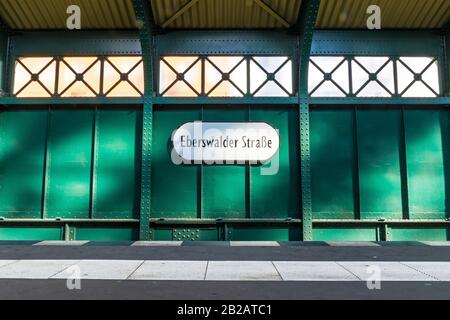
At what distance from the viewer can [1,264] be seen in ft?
16.9

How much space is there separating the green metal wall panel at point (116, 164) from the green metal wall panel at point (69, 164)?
241mm

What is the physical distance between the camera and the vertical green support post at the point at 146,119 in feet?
29.7

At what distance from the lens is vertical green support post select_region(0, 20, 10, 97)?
31.3 feet

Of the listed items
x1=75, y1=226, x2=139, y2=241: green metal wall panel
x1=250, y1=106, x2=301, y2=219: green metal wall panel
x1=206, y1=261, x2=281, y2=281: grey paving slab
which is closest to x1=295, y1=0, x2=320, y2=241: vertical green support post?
x1=250, y1=106, x2=301, y2=219: green metal wall panel

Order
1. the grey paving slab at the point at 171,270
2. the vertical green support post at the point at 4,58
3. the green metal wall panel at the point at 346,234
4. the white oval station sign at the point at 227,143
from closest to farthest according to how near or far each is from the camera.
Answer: the grey paving slab at the point at 171,270 → the green metal wall panel at the point at 346,234 → the white oval station sign at the point at 227,143 → the vertical green support post at the point at 4,58

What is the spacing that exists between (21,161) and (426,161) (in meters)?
9.77

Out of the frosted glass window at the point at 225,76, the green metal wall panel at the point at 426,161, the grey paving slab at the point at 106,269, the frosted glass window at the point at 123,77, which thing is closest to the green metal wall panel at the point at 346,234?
the green metal wall panel at the point at 426,161

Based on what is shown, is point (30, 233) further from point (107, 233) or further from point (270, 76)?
point (270, 76)

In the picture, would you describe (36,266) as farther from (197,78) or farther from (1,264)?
(197,78)

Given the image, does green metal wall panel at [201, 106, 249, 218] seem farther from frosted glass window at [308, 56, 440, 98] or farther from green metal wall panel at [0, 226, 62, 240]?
green metal wall panel at [0, 226, 62, 240]

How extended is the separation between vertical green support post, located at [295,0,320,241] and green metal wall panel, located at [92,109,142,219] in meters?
3.92

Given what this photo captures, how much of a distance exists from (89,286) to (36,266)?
159cm

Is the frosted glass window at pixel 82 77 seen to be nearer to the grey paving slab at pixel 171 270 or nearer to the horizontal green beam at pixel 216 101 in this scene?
the horizontal green beam at pixel 216 101
